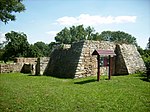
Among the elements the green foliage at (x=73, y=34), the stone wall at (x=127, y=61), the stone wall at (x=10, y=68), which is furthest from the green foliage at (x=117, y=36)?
the stone wall at (x=10, y=68)

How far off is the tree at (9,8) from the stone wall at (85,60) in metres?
6.03

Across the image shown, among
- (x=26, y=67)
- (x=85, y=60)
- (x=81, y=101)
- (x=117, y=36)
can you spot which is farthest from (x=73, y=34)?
(x=81, y=101)

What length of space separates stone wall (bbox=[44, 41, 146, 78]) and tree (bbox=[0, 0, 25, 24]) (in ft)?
19.8

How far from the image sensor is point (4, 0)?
15.8m

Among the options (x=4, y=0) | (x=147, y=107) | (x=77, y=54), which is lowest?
(x=147, y=107)

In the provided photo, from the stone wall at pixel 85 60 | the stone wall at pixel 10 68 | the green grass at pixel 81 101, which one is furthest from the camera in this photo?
the stone wall at pixel 10 68

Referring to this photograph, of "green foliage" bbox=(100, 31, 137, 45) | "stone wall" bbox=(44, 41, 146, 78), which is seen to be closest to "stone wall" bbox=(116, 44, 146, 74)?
"stone wall" bbox=(44, 41, 146, 78)

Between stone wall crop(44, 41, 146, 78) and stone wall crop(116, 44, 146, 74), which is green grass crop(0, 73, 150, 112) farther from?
stone wall crop(116, 44, 146, 74)

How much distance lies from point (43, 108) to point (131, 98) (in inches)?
165

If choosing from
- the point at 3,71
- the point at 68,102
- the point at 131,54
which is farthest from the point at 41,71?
the point at 68,102

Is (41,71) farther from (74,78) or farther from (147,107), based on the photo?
(147,107)

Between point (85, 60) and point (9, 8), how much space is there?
984 cm

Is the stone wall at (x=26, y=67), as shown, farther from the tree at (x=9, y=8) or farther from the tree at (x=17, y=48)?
the tree at (x=17, y=48)

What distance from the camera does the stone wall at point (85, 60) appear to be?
598 inches
